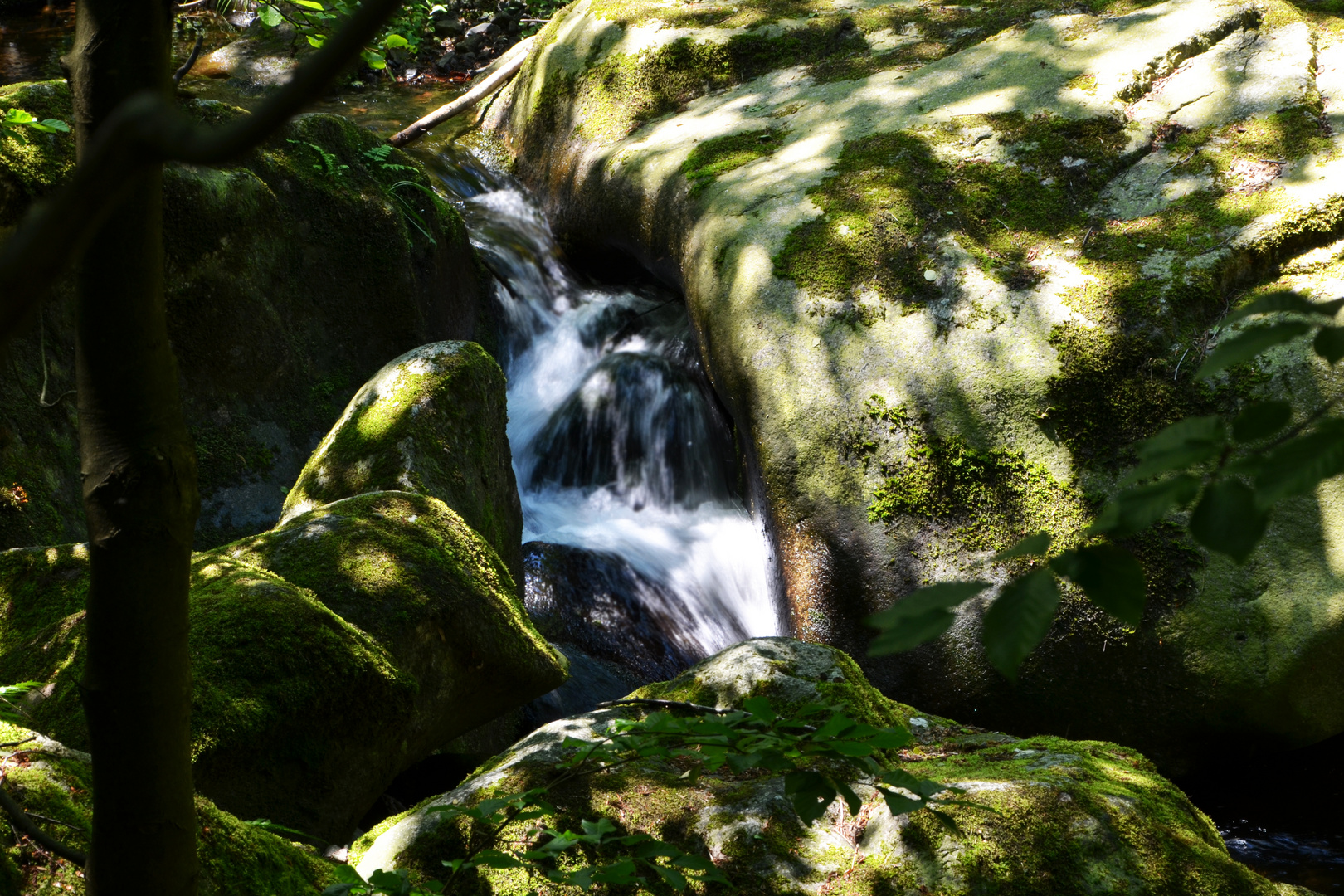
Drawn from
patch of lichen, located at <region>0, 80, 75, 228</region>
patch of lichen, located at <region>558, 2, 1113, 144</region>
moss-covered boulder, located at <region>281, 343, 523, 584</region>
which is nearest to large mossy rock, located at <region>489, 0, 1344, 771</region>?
patch of lichen, located at <region>558, 2, 1113, 144</region>

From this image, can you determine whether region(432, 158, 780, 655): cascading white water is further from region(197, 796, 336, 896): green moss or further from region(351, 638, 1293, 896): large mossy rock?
region(197, 796, 336, 896): green moss

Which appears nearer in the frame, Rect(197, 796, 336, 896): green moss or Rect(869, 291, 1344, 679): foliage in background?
Rect(869, 291, 1344, 679): foliage in background

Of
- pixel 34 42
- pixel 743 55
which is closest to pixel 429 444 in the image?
pixel 743 55

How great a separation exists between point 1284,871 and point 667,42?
741cm

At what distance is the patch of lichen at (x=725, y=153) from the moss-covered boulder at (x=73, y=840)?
5.51 m

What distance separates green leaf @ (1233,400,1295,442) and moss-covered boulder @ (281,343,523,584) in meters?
4.22

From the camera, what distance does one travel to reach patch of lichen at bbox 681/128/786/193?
6.85 m

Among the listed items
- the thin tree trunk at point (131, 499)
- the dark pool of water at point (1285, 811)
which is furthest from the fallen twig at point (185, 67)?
the dark pool of water at point (1285, 811)

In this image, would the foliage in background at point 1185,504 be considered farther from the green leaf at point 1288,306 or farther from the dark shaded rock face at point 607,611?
the dark shaded rock face at point 607,611

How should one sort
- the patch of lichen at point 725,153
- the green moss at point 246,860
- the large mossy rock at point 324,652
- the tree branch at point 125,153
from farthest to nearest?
the patch of lichen at point 725,153 → the large mossy rock at point 324,652 → the green moss at point 246,860 → the tree branch at point 125,153

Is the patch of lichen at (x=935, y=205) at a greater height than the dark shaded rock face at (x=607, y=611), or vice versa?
the patch of lichen at (x=935, y=205)

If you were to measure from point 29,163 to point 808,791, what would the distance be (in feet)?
17.3

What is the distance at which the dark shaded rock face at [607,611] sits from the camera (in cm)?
577

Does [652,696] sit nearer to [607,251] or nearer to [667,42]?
[607,251]
